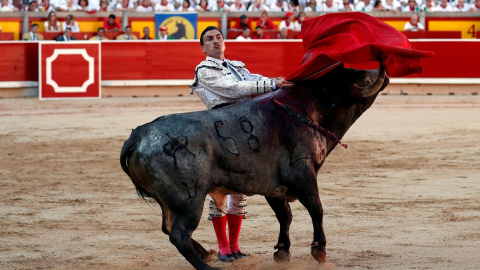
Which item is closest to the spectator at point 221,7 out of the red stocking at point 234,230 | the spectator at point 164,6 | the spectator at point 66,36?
the spectator at point 164,6

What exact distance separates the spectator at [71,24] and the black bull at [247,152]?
35.9 feet

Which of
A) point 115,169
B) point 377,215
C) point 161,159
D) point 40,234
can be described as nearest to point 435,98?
point 115,169

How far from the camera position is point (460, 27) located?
16219 mm

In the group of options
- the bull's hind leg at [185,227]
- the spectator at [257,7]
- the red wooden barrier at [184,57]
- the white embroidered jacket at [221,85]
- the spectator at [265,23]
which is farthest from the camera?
the spectator at [257,7]

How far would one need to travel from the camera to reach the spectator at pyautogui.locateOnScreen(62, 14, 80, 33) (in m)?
15.0

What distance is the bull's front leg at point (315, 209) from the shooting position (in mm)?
4223

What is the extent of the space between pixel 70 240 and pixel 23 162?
3.30 metres

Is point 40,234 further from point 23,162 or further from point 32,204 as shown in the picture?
point 23,162

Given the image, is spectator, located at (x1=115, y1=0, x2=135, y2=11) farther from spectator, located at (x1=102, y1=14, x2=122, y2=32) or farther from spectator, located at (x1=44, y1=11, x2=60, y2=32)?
spectator, located at (x1=44, y1=11, x2=60, y2=32)

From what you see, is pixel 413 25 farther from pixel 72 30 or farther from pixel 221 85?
pixel 221 85

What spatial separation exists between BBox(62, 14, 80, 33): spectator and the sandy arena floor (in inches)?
171

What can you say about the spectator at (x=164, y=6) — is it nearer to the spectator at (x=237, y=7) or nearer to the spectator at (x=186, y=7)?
the spectator at (x=186, y=7)

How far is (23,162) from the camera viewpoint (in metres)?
8.22

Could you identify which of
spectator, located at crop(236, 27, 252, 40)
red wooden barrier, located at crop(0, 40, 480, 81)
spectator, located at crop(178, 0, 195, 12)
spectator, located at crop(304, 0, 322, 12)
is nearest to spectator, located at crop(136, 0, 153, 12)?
spectator, located at crop(178, 0, 195, 12)
